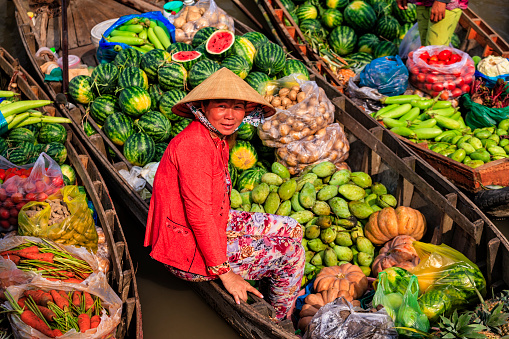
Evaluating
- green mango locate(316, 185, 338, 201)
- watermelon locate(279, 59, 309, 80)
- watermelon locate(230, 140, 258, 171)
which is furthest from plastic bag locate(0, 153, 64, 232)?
watermelon locate(279, 59, 309, 80)

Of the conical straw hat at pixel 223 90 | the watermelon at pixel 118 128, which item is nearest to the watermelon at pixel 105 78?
the watermelon at pixel 118 128

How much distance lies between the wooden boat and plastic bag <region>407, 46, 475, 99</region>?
3.63 metres

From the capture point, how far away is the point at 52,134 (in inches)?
158

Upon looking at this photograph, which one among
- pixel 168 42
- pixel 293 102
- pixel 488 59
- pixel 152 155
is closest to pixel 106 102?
pixel 152 155

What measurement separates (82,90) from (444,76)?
3.92 metres

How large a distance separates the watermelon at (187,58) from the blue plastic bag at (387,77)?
1962mm

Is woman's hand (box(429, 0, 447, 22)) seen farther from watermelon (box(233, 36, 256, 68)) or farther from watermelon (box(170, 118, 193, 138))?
watermelon (box(170, 118, 193, 138))

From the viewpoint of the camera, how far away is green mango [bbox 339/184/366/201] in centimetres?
363

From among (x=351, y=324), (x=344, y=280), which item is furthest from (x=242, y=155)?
(x=351, y=324)

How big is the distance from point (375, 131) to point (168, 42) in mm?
2875

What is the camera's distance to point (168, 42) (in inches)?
215

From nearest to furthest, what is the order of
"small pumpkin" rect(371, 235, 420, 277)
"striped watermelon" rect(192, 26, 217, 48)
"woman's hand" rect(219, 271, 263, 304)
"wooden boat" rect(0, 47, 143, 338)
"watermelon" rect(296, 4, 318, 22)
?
1. "woman's hand" rect(219, 271, 263, 304)
2. "wooden boat" rect(0, 47, 143, 338)
3. "small pumpkin" rect(371, 235, 420, 277)
4. "striped watermelon" rect(192, 26, 217, 48)
5. "watermelon" rect(296, 4, 318, 22)

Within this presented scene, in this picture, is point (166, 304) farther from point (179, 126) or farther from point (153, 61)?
point (153, 61)

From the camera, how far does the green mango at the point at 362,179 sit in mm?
3812
